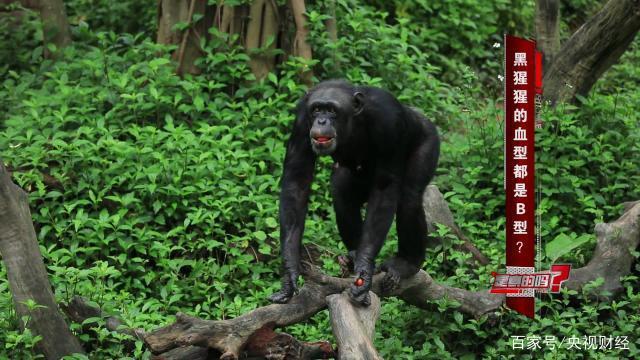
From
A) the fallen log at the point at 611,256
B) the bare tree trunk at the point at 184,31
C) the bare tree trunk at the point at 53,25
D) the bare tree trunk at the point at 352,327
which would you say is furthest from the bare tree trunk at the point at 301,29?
the bare tree trunk at the point at 352,327

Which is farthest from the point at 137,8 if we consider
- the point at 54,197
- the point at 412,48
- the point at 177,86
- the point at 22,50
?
the point at 54,197

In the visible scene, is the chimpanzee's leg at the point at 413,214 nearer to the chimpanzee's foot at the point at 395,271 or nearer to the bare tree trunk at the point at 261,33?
the chimpanzee's foot at the point at 395,271

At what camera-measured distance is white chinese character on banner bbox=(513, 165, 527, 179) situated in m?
6.65

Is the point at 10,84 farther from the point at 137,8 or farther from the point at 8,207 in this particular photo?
the point at 8,207

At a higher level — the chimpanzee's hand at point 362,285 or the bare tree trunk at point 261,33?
the bare tree trunk at point 261,33

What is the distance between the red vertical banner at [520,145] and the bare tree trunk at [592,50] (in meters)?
2.60

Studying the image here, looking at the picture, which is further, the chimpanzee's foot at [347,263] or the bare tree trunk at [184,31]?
the bare tree trunk at [184,31]

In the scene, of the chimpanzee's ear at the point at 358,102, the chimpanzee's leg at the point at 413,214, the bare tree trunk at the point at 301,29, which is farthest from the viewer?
the bare tree trunk at the point at 301,29

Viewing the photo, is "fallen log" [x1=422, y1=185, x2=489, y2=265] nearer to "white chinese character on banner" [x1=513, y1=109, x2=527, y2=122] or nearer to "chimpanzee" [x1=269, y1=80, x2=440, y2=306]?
"chimpanzee" [x1=269, y1=80, x2=440, y2=306]

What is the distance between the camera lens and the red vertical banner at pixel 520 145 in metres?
6.66

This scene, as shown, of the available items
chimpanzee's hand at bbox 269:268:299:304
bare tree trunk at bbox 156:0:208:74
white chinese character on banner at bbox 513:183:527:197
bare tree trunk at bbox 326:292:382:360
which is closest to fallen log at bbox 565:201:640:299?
white chinese character on banner at bbox 513:183:527:197

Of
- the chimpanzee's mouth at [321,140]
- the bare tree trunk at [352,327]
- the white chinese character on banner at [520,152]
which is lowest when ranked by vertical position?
the bare tree trunk at [352,327]

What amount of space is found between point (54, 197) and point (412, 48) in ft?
15.6

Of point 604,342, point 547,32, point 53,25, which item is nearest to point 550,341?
point 604,342
